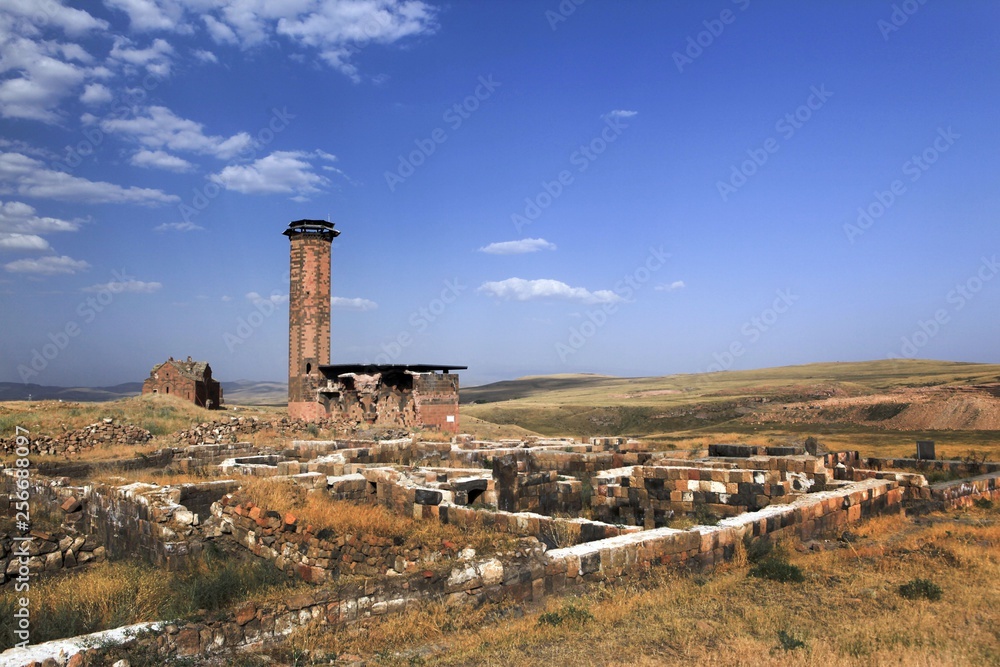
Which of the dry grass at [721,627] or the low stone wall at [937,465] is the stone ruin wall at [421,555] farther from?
the low stone wall at [937,465]

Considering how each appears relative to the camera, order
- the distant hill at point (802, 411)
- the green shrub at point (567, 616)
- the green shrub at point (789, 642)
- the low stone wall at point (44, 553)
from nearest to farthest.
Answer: the green shrub at point (789, 642)
the green shrub at point (567, 616)
the low stone wall at point (44, 553)
the distant hill at point (802, 411)

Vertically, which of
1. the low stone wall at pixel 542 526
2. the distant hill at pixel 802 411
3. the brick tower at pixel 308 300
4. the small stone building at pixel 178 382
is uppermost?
the brick tower at pixel 308 300

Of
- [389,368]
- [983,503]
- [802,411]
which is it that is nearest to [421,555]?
[983,503]

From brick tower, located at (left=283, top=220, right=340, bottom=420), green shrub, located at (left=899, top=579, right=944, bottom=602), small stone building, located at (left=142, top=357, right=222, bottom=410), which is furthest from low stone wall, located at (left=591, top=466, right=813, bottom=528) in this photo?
small stone building, located at (left=142, top=357, right=222, bottom=410)

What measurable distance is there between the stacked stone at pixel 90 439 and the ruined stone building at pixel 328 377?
13731 millimetres

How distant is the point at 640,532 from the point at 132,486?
322 inches

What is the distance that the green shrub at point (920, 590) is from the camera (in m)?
7.27

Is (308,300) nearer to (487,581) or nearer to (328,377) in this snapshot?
(328,377)

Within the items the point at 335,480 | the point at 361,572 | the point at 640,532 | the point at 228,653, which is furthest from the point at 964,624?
the point at 335,480

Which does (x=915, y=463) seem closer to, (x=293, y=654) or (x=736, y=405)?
(x=293, y=654)

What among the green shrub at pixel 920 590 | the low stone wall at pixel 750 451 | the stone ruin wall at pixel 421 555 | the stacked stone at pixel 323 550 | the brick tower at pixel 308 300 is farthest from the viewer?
the brick tower at pixel 308 300

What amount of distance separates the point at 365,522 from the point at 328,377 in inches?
1383

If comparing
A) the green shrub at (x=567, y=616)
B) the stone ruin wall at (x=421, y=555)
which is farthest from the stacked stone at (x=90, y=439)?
the green shrub at (x=567, y=616)

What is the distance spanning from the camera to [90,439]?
24.4m
